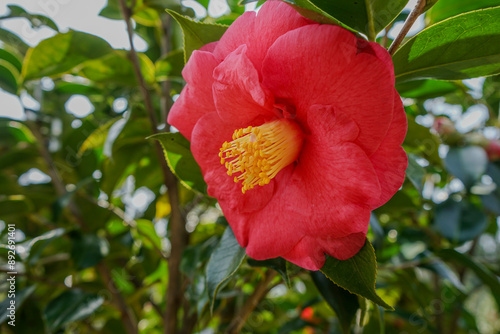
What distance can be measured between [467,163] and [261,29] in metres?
0.75

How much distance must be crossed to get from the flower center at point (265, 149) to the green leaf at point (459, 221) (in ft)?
2.13

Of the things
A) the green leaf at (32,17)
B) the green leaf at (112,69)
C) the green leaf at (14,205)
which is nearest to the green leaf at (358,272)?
the green leaf at (112,69)

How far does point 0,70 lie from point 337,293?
101 cm

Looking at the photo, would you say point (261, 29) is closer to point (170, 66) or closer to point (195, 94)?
point (195, 94)

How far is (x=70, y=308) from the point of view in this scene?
95 cm

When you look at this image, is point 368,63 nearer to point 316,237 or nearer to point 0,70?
point 316,237

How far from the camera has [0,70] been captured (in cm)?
105

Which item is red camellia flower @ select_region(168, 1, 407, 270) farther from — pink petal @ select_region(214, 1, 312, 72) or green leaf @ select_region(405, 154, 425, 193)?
green leaf @ select_region(405, 154, 425, 193)

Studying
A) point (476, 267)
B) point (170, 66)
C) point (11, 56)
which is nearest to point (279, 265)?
point (476, 267)

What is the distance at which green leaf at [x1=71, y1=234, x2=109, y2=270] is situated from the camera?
38.4 inches

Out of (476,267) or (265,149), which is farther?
(476,267)

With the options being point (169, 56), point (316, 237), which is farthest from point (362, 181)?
point (169, 56)

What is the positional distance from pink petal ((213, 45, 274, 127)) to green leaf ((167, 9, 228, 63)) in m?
0.10

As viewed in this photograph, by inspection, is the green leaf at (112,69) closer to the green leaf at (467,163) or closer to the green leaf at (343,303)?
the green leaf at (343,303)
